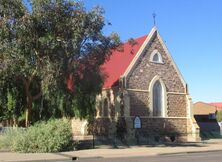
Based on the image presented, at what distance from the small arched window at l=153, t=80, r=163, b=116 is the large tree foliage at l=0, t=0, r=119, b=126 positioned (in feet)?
40.5

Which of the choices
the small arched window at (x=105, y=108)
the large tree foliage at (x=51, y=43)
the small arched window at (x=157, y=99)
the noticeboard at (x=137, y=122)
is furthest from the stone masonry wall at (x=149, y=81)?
the large tree foliage at (x=51, y=43)

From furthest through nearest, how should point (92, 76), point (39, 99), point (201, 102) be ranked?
point (201, 102)
point (39, 99)
point (92, 76)

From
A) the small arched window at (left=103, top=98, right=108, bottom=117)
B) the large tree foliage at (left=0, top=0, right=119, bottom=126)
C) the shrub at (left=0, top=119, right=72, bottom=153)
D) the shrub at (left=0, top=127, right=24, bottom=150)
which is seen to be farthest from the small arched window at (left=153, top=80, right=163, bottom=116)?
the shrub at (left=0, top=127, right=24, bottom=150)

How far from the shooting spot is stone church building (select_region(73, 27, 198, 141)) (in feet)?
132

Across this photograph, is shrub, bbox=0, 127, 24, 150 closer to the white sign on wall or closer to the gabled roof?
the white sign on wall

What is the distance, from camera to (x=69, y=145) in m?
28.3

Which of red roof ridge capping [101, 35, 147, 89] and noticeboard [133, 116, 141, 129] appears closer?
noticeboard [133, 116, 141, 129]

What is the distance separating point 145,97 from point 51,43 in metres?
15.7

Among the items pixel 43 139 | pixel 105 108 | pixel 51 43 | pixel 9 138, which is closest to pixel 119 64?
pixel 105 108

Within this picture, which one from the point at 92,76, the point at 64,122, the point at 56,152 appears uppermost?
the point at 92,76

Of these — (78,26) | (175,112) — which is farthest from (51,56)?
(175,112)

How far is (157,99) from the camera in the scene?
141 feet

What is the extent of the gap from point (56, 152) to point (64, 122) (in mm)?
2246

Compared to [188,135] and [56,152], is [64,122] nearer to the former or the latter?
[56,152]
